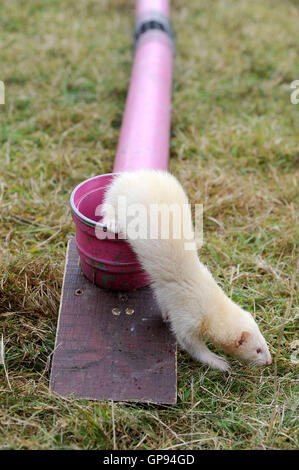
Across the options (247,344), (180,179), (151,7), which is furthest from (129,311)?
(151,7)

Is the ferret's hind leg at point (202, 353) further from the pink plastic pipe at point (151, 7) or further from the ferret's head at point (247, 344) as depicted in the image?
the pink plastic pipe at point (151, 7)

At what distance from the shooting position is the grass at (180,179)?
2701 millimetres

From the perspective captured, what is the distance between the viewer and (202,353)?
3105 millimetres

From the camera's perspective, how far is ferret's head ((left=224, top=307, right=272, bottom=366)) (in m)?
3.02

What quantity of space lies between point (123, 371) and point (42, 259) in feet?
3.68

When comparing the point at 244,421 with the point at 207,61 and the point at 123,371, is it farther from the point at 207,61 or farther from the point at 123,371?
the point at 207,61

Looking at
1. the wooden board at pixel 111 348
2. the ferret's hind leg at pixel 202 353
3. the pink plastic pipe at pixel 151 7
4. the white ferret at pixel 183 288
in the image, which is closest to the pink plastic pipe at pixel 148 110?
the pink plastic pipe at pixel 151 7

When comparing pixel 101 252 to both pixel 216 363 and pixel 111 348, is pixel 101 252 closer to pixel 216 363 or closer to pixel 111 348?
pixel 111 348

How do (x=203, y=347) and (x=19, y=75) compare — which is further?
(x=19, y=75)

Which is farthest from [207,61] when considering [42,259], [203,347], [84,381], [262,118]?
[84,381]

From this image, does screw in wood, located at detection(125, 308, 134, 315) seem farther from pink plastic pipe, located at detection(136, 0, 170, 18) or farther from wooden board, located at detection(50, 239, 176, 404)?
pink plastic pipe, located at detection(136, 0, 170, 18)

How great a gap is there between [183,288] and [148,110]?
2.13 metres

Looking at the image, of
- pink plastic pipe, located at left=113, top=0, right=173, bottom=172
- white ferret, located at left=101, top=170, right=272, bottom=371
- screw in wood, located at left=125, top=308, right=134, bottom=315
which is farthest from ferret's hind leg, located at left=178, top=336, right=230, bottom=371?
pink plastic pipe, located at left=113, top=0, right=173, bottom=172
